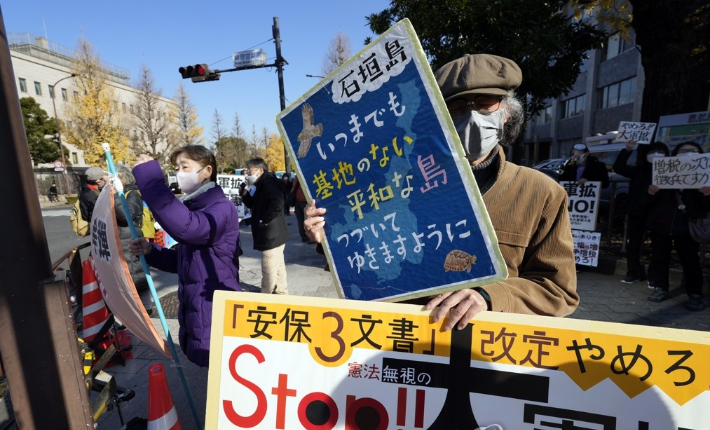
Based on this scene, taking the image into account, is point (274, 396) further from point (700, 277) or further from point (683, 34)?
point (683, 34)

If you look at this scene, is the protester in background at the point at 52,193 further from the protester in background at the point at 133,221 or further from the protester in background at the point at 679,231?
the protester in background at the point at 679,231

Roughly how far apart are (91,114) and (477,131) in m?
37.5

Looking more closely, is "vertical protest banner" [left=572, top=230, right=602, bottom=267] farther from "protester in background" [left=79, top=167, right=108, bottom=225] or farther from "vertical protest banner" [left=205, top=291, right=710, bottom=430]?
"protester in background" [left=79, top=167, right=108, bottom=225]

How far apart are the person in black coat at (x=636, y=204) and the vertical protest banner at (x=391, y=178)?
17.1ft

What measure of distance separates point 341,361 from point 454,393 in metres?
0.41

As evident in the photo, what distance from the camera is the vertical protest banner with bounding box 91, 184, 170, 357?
6.75ft

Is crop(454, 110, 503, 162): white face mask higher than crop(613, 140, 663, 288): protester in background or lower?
higher

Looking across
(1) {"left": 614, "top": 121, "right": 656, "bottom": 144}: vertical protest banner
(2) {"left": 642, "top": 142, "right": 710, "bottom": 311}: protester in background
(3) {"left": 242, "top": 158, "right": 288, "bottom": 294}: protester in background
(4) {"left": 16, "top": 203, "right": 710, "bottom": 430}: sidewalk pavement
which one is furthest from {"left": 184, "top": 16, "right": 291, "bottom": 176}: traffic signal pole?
(2) {"left": 642, "top": 142, "right": 710, "bottom": 311}: protester in background

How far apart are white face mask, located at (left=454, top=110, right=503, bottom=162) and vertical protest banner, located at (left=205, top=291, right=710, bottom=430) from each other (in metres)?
0.60

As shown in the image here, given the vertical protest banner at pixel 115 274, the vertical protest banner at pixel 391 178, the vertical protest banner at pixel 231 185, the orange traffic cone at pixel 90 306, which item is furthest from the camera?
the vertical protest banner at pixel 231 185

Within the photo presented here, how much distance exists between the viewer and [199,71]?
393 inches

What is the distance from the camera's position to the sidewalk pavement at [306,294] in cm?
288

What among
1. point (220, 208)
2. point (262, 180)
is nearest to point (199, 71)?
point (262, 180)

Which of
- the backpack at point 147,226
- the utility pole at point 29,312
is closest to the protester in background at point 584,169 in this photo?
the backpack at point 147,226
